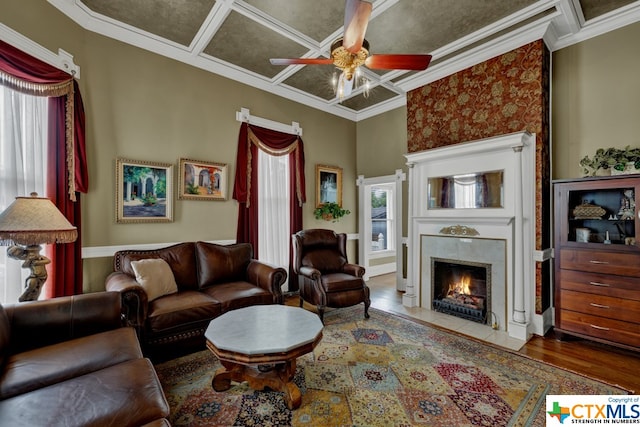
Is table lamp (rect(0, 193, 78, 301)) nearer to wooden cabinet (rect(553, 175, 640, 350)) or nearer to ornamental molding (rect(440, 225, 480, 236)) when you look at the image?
ornamental molding (rect(440, 225, 480, 236))

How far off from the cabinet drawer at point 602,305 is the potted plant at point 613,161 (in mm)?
1255

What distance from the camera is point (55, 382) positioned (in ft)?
4.99

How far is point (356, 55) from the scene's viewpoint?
2.13m

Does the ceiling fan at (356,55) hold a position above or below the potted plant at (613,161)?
above

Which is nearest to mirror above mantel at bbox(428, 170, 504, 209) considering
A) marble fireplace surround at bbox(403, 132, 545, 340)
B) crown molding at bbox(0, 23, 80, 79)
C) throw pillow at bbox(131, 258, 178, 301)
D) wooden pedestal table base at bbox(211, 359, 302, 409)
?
marble fireplace surround at bbox(403, 132, 545, 340)

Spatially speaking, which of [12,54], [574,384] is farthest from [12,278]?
[574,384]

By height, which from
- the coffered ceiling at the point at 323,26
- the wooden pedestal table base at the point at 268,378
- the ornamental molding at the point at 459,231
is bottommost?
the wooden pedestal table base at the point at 268,378

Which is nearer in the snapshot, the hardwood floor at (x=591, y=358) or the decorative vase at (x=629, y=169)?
the hardwood floor at (x=591, y=358)

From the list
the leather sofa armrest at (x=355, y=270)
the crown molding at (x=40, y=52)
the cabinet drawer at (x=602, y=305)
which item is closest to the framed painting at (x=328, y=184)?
the leather sofa armrest at (x=355, y=270)

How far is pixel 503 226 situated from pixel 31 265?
459cm

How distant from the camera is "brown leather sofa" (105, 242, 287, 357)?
2527 millimetres

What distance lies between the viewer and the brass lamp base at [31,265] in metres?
2.20

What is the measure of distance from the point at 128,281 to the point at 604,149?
509cm

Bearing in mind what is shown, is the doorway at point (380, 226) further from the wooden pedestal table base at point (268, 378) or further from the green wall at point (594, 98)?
the wooden pedestal table base at point (268, 378)
